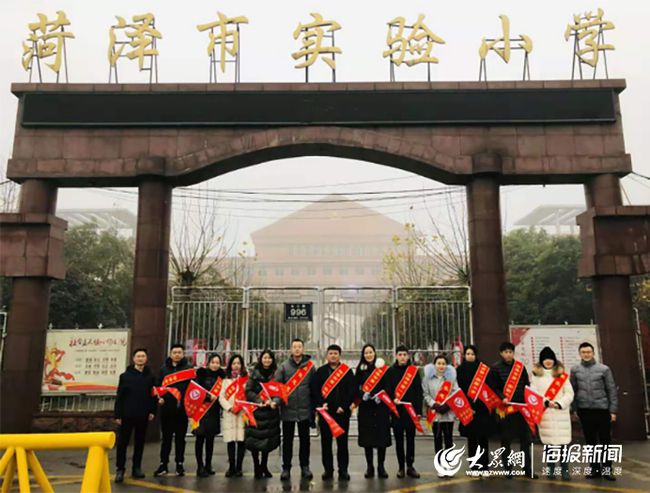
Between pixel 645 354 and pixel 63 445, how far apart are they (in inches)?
385

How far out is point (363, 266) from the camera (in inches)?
2482

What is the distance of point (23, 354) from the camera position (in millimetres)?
8078

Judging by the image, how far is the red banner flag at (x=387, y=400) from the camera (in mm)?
5617

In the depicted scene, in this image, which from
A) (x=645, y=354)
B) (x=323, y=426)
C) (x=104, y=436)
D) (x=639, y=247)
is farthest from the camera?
(x=645, y=354)

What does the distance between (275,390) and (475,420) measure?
218cm

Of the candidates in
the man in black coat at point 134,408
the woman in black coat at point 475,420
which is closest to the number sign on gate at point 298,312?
the man in black coat at point 134,408

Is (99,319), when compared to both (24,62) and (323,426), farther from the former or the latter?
(323,426)

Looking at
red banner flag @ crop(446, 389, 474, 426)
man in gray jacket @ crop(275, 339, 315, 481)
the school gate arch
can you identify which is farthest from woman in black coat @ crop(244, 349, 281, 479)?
the school gate arch

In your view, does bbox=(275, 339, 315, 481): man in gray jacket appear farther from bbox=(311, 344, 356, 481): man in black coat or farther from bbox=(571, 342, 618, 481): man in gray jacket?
bbox=(571, 342, 618, 481): man in gray jacket

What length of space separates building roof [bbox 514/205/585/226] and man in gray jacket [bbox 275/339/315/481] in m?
60.3

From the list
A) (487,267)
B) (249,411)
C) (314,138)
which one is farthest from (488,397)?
(314,138)

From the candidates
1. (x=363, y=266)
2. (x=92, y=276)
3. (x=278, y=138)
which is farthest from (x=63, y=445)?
(x=363, y=266)

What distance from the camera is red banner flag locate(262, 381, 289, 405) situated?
18.5 ft

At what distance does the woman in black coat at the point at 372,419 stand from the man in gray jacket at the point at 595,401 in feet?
7.04
